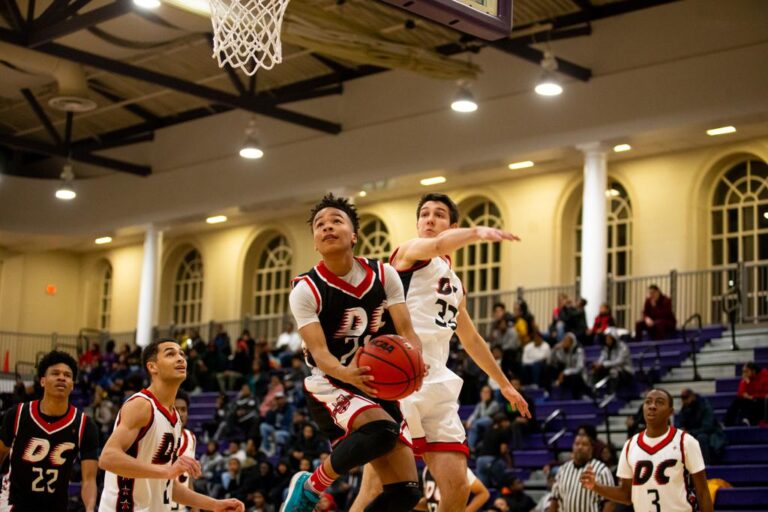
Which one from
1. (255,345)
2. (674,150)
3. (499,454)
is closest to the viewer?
(499,454)

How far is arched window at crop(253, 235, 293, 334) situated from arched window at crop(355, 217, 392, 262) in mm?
2324

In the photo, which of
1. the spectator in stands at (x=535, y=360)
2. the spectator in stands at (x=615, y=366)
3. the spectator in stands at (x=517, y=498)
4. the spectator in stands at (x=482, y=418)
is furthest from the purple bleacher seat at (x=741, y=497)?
the spectator in stands at (x=535, y=360)

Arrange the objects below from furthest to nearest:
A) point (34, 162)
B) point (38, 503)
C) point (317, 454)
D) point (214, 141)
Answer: point (34, 162), point (214, 141), point (317, 454), point (38, 503)

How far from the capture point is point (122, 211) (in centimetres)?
3209

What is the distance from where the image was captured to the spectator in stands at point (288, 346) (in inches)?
999

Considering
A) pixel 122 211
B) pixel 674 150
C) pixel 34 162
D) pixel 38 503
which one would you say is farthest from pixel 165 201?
pixel 38 503

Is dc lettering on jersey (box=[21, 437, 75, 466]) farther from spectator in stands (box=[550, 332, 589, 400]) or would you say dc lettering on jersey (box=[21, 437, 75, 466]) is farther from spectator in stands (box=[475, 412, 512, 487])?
spectator in stands (box=[550, 332, 589, 400])

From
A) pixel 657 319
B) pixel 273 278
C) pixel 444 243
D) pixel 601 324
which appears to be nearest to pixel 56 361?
pixel 444 243

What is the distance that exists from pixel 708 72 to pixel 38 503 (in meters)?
15.4

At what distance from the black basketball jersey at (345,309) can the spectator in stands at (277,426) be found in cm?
1338

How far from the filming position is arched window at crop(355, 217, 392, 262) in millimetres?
30094

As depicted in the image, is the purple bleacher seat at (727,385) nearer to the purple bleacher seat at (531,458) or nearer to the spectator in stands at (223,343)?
the purple bleacher seat at (531,458)

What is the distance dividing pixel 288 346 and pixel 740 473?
1343 centimetres

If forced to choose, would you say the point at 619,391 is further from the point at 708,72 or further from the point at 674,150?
the point at 674,150
